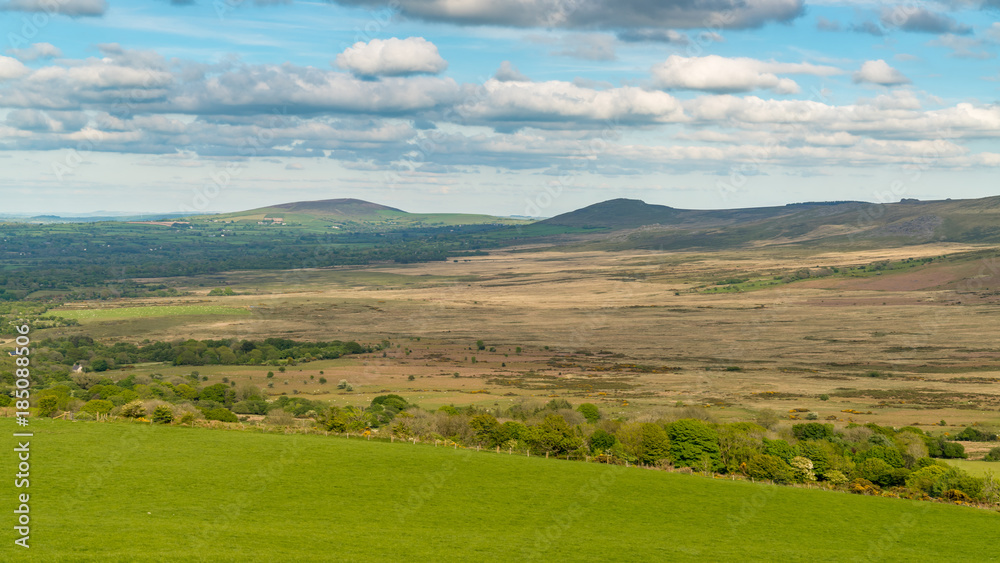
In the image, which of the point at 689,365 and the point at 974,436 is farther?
the point at 689,365

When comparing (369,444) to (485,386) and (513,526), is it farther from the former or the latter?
(485,386)

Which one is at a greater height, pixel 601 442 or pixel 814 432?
pixel 601 442

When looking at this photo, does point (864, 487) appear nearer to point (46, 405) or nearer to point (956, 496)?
point (956, 496)

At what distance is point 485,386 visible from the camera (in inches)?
4889

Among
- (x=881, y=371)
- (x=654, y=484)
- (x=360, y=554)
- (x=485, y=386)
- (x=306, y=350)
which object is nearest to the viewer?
(x=360, y=554)

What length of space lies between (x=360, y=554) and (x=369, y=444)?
2757 cm

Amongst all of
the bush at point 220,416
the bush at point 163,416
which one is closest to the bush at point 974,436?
the bush at point 220,416

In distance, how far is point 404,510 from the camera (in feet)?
160

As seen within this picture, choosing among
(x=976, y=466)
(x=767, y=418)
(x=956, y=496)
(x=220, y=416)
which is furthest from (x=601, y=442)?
(x=220, y=416)

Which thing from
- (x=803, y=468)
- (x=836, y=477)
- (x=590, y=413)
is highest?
(x=803, y=468)

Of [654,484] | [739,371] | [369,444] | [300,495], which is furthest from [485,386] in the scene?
[300,495]

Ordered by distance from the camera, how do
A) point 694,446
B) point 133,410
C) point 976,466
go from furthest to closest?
point 133,410 < point 976,466 < point 694,446

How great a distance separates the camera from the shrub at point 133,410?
72.7 metres

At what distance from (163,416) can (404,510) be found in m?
32.8
